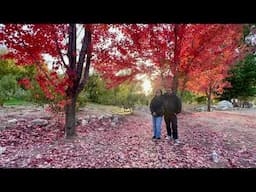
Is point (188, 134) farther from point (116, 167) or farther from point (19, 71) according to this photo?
point (19, 71)

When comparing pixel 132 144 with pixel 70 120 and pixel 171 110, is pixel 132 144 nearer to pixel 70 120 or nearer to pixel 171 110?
pixel 171 110

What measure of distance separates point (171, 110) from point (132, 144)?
2.01 feet

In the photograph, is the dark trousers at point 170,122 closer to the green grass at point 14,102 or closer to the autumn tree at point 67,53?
the autumn tree at point 67,53

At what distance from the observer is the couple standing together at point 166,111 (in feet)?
11.4

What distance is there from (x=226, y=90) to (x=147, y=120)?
1.03 meters

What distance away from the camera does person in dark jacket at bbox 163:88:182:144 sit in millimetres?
3461

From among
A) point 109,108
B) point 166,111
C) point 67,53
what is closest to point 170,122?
point 166,111

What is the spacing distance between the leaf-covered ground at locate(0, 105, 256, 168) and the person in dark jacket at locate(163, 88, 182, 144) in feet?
0.23

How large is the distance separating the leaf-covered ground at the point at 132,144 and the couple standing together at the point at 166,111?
68 mm

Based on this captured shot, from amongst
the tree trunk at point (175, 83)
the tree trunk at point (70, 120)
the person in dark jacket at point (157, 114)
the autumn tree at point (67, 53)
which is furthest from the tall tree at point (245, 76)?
the tree trunk at point (70, 120)

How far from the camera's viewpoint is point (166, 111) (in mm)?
3496
